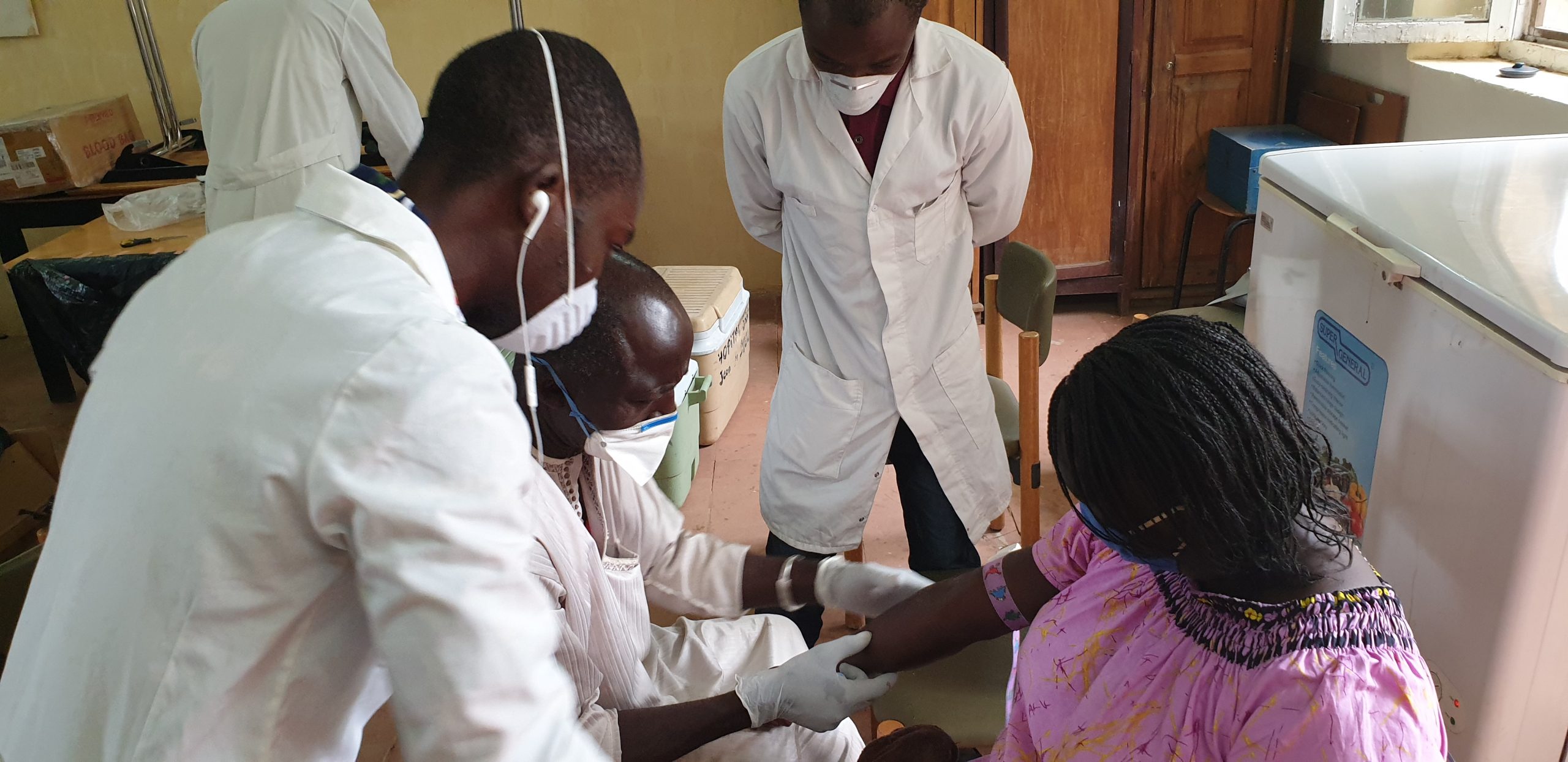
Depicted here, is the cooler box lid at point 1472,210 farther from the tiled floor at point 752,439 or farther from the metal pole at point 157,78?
the metal pole at point 157,78

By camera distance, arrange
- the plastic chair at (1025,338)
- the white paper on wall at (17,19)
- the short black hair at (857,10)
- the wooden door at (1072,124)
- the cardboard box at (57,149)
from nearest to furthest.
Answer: the short black hair at (857,10)
the plastic chair at (1025,338)
the wooden door at (1072,124)
the cardboard box at (57,149)
the white paper on wall at (17,19)

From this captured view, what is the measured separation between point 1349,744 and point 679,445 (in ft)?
6.48

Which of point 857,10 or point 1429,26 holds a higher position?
point 857,10

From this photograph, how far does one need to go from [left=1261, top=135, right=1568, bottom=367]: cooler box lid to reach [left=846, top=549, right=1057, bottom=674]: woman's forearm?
53cm

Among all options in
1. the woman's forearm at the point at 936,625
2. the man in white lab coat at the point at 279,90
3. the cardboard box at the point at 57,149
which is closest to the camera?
the woman's forearm at the point at 936,625

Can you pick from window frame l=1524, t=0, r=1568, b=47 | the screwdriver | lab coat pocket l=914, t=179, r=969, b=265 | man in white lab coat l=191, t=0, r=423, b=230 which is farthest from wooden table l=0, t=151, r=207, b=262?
window frame l=1524, t=0, r=1568, b=47

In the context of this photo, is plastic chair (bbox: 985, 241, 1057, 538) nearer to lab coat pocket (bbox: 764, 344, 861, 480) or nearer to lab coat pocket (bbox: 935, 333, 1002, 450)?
lab coat pocket (bbox: 935, 333, 1002, 450)

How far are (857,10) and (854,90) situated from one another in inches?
6.6

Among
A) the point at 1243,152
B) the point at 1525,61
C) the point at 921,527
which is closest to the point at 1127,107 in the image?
the point at 1243,152

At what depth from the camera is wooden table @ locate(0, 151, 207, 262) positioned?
349cm

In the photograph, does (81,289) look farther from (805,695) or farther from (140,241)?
(805,695)

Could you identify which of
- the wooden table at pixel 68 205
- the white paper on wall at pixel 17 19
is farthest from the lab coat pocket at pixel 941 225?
the white paper on wall at pixel 17 19

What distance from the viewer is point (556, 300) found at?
796mm

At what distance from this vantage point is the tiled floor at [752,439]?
2430 millimetres
